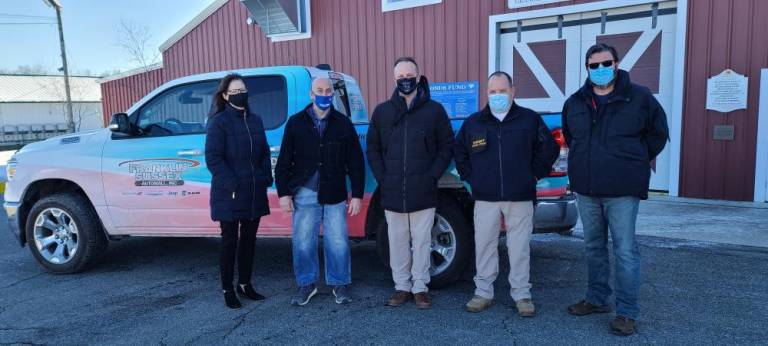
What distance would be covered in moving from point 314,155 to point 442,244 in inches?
49.4

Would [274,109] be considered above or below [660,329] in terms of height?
above

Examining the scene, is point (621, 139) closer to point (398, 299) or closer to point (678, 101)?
point (398, 299)

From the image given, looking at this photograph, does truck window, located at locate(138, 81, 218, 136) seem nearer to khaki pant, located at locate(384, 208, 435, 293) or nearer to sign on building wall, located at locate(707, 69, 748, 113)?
khaki pant, located at locate(384, 208, 435, 293)

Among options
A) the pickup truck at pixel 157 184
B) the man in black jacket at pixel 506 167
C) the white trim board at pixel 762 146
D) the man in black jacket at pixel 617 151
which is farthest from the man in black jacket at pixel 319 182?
the white trim board at pixel 762 146

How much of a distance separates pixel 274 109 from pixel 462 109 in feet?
17.9

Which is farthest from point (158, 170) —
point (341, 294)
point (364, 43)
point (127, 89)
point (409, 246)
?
point (127, 89)

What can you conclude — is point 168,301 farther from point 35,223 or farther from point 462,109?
point 462,109

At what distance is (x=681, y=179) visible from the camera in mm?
8094

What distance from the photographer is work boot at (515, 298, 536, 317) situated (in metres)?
3.77

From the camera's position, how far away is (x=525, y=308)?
3.78m

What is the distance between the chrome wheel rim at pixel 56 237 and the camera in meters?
5.13

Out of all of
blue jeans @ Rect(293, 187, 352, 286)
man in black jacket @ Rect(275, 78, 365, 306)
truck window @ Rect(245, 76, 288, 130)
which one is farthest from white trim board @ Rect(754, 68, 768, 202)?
truck window @ Rect(245, 76, 288, 130)

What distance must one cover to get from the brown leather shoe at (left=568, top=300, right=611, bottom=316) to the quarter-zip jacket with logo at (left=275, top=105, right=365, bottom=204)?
5.94 ft

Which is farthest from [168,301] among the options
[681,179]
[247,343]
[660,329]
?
[681,179]
